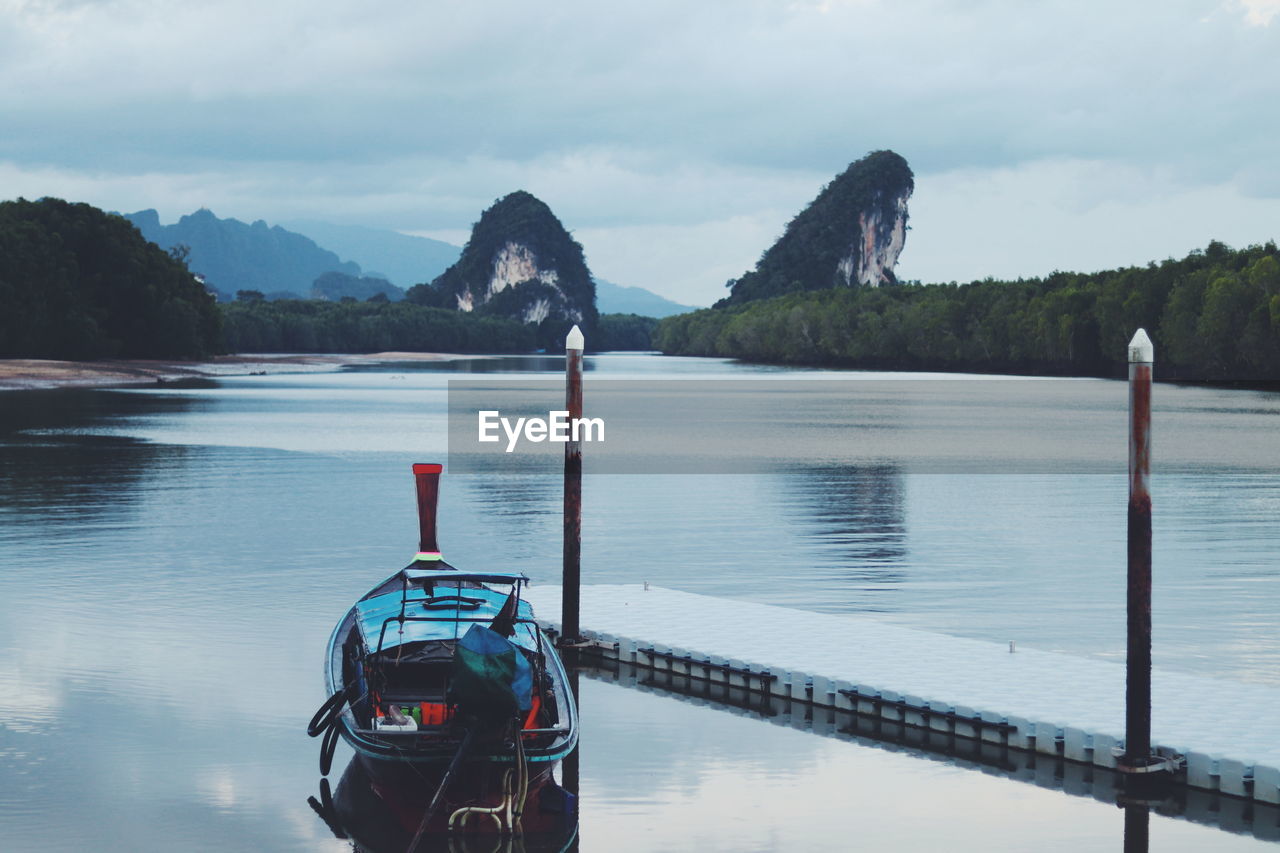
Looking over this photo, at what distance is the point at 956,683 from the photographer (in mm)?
15797

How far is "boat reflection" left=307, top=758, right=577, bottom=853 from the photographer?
12.6 m

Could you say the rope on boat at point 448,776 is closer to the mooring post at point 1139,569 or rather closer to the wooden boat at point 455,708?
the wooden boat at point 455,708

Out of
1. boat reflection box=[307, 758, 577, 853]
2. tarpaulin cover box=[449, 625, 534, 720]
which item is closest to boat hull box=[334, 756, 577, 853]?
boat reflection box=[307, 758, 577, 853]

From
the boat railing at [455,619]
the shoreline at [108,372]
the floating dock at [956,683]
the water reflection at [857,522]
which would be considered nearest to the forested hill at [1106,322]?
the shoreline at [108,372]

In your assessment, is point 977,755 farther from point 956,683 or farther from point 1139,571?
point 1139,571

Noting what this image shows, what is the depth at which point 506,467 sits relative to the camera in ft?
173

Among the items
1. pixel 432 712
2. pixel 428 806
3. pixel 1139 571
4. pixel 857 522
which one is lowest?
pixel 428 806

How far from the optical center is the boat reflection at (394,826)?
12.6 meters

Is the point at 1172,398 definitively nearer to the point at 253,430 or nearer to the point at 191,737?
the point at 253,430

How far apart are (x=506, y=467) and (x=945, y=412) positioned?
4069cm

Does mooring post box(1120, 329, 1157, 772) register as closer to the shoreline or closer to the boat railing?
the boat railing

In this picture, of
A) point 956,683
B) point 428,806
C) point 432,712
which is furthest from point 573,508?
point 428,806

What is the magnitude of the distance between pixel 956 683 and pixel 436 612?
519cm

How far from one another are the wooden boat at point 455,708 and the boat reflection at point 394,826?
1.6 inches
